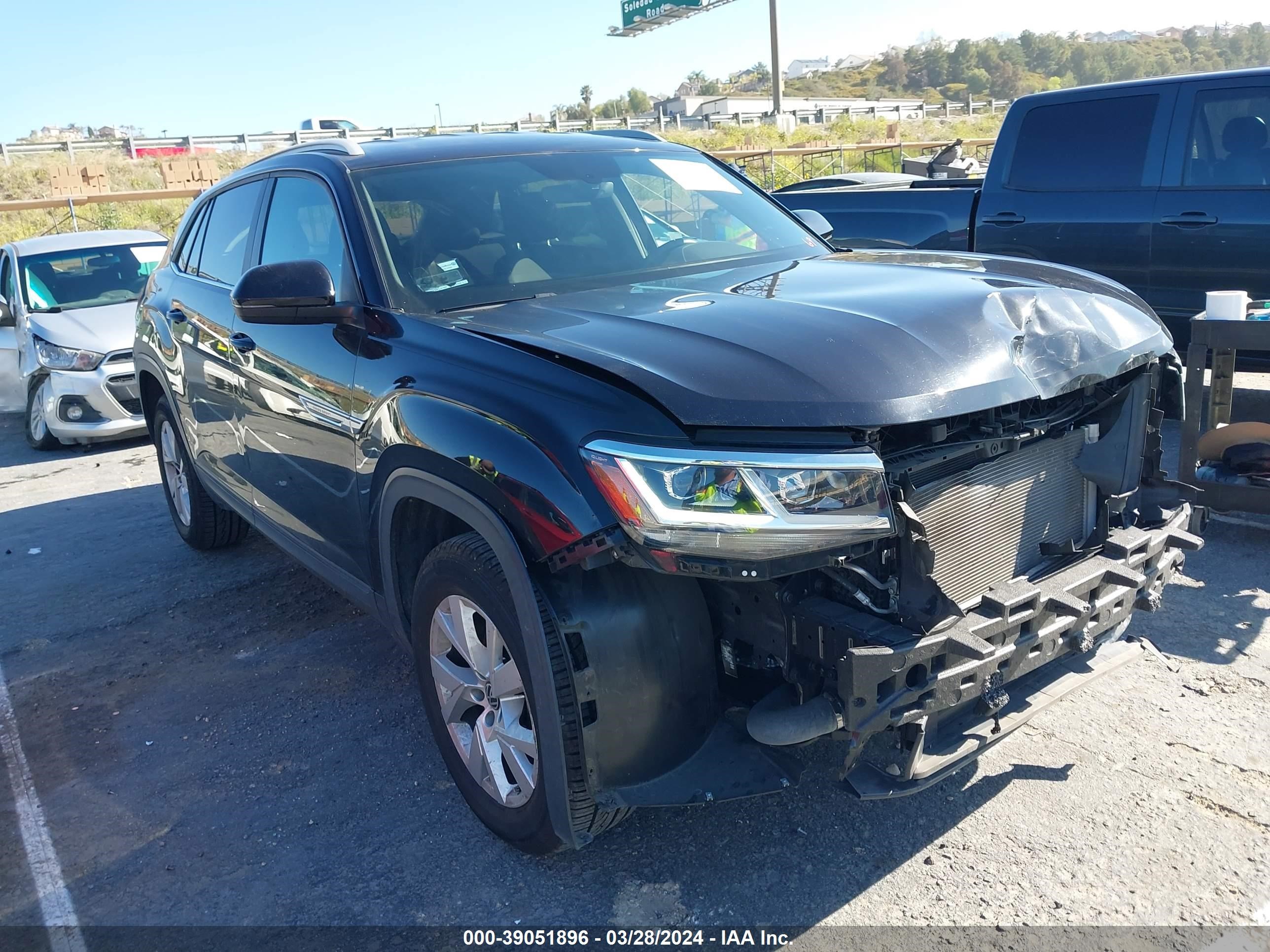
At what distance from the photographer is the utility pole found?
31.1 m

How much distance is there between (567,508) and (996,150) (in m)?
5.59

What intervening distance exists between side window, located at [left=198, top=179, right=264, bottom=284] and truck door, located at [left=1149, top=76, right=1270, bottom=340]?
493cm

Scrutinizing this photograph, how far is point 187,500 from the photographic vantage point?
223 inches

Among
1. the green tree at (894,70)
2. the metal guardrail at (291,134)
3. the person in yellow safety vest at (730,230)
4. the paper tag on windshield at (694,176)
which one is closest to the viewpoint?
the person in yellow safety vest at (730,230)

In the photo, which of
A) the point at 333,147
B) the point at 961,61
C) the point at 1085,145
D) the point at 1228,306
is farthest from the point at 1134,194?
the point at 961,61

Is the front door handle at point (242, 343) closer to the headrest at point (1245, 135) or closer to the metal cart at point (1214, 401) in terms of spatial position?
the metal cart at point (1214, 401)

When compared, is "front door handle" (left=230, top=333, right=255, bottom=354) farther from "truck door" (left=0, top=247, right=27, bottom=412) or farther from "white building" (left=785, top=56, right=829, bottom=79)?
"white building" (left=785, top=56, right=829, bottom=79)

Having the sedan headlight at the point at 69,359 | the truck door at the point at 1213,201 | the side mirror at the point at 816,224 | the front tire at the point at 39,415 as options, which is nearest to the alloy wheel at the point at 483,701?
the side mirror at the point at 816,224

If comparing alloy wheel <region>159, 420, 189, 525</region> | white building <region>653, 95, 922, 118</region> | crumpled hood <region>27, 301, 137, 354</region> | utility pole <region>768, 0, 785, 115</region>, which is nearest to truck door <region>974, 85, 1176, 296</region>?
alloy wheel <region>159, 420, 189, 525</region>

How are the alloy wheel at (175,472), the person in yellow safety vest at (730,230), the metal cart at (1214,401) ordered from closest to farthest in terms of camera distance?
the person in yellow safety vest at (730,230) < the metal cart at (1214,401) < the alloy wheel at (175,472)

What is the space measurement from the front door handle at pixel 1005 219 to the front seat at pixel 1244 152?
110 centimetres

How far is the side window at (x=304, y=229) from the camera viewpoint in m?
3.49

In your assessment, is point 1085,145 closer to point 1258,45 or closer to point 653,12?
point 653,12

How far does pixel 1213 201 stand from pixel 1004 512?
4217 mm
